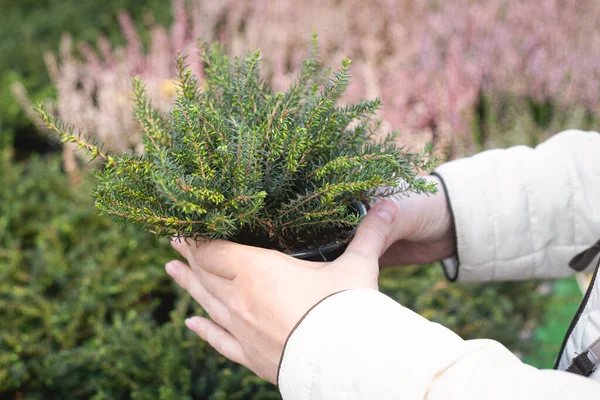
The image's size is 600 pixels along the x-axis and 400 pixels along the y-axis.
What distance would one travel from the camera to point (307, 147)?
0.88 m

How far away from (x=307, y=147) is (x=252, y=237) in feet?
0.67

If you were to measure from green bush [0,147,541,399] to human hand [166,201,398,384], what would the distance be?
0.56 meters

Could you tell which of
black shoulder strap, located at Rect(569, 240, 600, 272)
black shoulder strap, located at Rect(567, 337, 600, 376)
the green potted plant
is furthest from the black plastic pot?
black shoulder strap, located at Rect(569, 240, 600, 272)

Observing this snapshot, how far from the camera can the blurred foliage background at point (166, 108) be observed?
5.30 feet

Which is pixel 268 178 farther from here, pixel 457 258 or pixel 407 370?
pixel 457 258

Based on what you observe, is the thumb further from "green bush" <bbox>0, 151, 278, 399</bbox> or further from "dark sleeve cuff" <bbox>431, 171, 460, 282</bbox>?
"green bush" <bbox>0, 151, 278, 399</bbox>

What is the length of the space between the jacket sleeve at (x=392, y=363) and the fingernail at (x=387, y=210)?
23cm

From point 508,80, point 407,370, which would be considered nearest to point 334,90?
point 407,370

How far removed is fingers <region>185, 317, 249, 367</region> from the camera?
37.6 inches

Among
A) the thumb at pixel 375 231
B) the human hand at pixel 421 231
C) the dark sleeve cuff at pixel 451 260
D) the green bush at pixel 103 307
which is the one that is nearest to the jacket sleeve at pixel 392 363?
the thumb at pixel 375 231

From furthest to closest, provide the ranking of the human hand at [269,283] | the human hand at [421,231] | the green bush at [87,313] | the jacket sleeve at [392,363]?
the green bush at [87,313] < the human hand at [421,231] < the human hand at [269,283] < the jacket sleeve at [392,363]

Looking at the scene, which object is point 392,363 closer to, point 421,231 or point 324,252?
point 324,252

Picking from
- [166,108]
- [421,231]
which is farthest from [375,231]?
[166,108]

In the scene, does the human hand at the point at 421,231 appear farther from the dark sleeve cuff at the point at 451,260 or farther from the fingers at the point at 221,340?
the fingers at the point at 221,340
